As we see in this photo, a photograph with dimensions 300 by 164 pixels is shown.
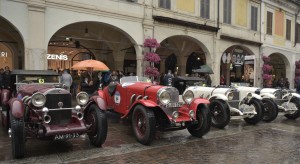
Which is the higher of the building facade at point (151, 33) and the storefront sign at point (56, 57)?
the building facade at point (151, 33)

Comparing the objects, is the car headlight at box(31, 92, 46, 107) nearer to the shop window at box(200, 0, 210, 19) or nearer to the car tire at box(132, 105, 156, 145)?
the car tire at box(132, 105, 156, 145)

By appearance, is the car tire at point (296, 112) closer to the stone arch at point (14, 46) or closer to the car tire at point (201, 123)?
the car tire at point (201, 123)

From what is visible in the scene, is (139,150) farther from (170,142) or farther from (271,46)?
(271,46)

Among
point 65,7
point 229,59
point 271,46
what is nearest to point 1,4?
point 65,7

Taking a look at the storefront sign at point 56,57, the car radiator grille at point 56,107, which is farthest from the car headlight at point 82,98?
the storefront sign at point 56,57

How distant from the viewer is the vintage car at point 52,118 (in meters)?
4.91

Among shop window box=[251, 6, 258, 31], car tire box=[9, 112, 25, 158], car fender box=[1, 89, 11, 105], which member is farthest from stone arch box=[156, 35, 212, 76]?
car tire box=[9, 112, 25, 158]

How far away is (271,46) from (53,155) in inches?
810

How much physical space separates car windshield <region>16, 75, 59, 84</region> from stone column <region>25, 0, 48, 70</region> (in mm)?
4454

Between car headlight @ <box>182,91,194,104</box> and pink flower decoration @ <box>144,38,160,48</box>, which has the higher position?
pink flower decoration @ <box>144,38,160,48</box>

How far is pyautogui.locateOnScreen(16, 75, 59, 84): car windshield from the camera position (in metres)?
7.10

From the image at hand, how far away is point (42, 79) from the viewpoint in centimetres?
723

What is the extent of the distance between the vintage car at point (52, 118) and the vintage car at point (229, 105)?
3.35m

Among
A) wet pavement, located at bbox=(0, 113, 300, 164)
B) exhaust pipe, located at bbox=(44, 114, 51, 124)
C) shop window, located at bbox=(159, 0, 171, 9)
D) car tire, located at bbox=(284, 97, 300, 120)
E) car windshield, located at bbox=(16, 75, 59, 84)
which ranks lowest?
wet pavement, located at bbox=(0, 113, 300, 164)
